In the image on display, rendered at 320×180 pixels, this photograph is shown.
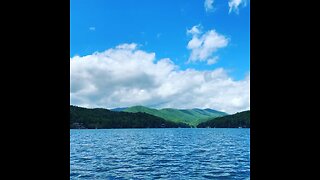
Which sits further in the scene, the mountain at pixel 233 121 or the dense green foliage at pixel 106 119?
the mountain at pixel 233 121

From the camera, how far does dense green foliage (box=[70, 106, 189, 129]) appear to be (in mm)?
126375

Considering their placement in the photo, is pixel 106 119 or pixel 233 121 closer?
pixel 106 119

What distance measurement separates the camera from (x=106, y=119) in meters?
132

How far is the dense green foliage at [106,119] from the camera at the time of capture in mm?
126375

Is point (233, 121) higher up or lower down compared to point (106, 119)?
lower down

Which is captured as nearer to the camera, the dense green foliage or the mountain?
the dense green foliage
